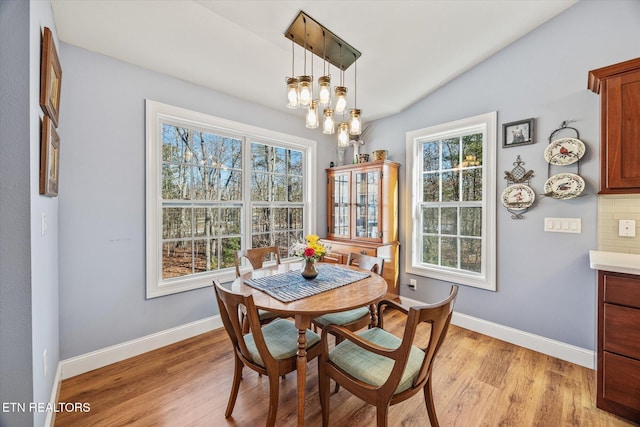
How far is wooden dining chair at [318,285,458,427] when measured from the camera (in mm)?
1155

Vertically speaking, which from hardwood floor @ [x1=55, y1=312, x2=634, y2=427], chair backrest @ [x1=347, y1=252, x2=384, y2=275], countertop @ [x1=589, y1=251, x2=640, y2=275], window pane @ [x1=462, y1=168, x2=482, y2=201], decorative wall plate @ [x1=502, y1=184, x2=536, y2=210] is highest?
window pane @ [x1=462, y1=168, x2=482, y2=201]

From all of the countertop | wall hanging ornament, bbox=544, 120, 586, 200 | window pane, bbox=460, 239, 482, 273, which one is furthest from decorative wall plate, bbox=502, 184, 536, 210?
the countertop

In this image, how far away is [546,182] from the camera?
2.31 meters

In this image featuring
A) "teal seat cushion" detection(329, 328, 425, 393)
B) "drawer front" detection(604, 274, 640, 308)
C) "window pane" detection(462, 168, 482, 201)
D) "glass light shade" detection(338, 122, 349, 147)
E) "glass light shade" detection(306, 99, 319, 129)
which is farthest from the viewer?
"window pane" detection(462, 168, 482, 201)

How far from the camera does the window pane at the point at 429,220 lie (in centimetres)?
322

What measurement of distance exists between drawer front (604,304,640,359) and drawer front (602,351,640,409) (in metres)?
0.05

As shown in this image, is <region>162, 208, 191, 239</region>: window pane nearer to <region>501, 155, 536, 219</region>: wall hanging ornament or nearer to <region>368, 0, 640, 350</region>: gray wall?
<region>368, 0, 640, 350</region>: gray wall

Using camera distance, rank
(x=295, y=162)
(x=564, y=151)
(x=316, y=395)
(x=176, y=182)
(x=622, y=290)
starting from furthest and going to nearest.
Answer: (x=295, y=162), (x=176, y=182), (x=564, y=151), (x=316, y=395), (x=622, y=290)

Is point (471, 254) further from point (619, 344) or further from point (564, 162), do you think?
point (619, 344)

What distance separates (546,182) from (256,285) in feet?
8.60

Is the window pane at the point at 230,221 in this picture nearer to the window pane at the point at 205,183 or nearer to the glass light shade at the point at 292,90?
the window pane at the point at 205,183

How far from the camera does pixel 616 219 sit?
2.04 m

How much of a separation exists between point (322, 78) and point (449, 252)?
246 cm

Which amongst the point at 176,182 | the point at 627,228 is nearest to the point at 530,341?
the point at 627,228
